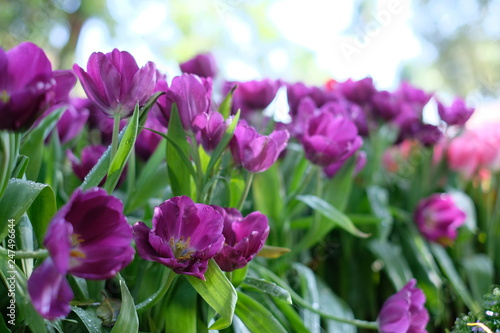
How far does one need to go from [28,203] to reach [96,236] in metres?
0.08

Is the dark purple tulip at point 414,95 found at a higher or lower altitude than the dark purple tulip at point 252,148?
lower

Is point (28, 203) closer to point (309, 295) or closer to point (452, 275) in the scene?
point (309, 295)

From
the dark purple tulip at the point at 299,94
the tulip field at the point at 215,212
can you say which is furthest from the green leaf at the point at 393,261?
the dark purple tulip at the point at 299,94

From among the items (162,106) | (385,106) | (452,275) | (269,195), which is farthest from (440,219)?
(162,106)

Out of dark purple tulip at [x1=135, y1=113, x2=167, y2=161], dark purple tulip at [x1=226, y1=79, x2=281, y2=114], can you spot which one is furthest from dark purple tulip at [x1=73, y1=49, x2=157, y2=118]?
dark purple tulip at [x1=226, y1=79, x2=281, y2=114]

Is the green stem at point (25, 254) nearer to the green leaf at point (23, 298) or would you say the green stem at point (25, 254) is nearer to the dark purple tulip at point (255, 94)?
the green leaf at point (23, 298)

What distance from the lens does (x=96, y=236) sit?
1.08 ft

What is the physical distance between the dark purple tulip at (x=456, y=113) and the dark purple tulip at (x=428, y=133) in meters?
0.03

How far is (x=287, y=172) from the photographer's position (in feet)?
2.71

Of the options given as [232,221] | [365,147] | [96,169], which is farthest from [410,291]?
[365,147]

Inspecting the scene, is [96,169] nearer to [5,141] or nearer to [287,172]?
[5,141]

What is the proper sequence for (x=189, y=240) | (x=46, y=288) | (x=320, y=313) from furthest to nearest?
(x=320, y=313)
(x=189, y=240)
(x=46, y=288)

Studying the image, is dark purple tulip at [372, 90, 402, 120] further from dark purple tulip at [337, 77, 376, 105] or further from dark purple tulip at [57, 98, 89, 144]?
dark purple tulip at [57, 98, 89, 144]

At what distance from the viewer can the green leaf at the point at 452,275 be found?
0.77 metres
